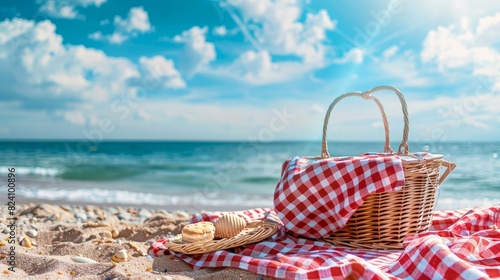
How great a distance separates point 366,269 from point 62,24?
2076 centimetres

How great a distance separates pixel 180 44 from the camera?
2072 centimetres

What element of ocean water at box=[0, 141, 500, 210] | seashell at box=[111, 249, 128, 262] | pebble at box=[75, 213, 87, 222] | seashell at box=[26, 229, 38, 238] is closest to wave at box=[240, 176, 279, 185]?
ocean water at box=[0, 141, 500, 210]

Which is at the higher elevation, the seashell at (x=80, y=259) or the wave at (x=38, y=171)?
the seashell at (x=80, y=259)

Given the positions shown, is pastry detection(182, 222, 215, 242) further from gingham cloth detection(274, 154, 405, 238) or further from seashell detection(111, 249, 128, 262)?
gingham cloth detection(274, 154, 405, 238)

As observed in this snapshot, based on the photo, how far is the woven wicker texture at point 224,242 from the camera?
2.44 meters

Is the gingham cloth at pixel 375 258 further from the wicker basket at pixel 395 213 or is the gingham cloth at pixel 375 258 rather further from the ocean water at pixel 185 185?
the ocean water at pixel 185 185

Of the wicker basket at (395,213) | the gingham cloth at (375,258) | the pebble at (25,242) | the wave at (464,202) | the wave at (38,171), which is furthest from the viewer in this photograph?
the wave at (38,171)

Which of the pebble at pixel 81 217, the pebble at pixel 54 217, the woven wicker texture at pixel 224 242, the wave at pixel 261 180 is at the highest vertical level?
the woven wicker texture at pixel 224 242

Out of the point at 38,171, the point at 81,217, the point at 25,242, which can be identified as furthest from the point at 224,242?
the point at 38,171

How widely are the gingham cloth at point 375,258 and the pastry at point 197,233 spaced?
0.09 metres

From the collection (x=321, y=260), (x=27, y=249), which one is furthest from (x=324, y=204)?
(x=27, y=249)

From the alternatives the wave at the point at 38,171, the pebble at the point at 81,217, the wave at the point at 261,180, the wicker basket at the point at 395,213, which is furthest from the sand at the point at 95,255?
the wave at the point at 38,171

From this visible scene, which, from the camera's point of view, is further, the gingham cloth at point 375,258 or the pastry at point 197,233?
the pastry at point 197,233

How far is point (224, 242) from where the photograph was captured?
8.13 feet
